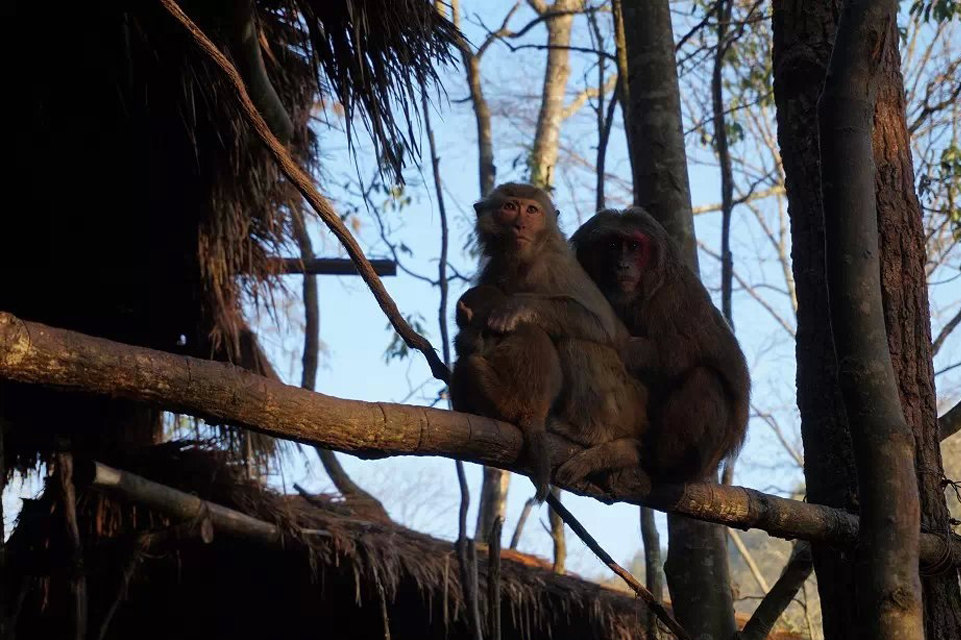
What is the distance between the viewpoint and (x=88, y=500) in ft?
24.6

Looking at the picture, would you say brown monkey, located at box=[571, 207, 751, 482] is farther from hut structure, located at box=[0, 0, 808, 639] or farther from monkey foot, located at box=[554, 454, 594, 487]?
hut structure, located at box=[0, 0, 808, 639]

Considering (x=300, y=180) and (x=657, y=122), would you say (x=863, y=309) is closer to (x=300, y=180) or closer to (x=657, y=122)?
(x=300, y=180)

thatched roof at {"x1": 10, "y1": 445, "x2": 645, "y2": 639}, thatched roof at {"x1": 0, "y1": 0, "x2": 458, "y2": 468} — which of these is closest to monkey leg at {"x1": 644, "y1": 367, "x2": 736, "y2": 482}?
thatched roof at {"x1": 0, "y1": 0, "x2": 458, "y2": 468}

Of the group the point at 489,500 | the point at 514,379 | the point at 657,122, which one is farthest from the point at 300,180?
the point at 489,500

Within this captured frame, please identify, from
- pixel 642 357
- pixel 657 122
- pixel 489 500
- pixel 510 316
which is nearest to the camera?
pixel 510 316

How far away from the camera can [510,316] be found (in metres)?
4.66

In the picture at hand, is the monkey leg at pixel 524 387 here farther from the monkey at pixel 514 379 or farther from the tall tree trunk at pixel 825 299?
the tall tree trunk at pixel 825 299

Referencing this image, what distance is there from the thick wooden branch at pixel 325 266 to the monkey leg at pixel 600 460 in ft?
10.9

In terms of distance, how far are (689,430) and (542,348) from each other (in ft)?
2.24

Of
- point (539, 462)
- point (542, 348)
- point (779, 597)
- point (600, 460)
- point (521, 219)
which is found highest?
point (521, 219)

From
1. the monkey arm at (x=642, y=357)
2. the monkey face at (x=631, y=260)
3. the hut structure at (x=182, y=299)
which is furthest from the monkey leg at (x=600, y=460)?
the hut structure at (x=182, y=299)

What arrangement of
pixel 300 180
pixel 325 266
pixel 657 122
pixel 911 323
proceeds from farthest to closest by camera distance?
pixel 325 266 < pixel 657 122 < pixel 911 323 < pixel 300 180

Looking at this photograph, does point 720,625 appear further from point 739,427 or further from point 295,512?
point 295,512

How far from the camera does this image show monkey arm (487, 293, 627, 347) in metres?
4.66
